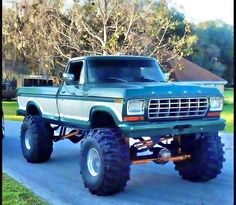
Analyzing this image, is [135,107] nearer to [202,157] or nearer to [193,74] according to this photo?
[202,157]

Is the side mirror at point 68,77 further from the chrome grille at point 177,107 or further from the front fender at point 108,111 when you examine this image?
the chrome grille at point 177,107

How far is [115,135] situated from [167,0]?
672 inches

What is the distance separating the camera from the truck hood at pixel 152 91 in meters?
5.66

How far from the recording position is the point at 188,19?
21484 mm

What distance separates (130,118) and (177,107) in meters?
0.78

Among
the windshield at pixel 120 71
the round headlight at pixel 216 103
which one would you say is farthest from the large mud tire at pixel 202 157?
the windshield at pixel 120 71

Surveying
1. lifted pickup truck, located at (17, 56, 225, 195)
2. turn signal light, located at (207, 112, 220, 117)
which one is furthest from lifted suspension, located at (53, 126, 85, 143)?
turn signal light, located at (207, 112, 220, 117)

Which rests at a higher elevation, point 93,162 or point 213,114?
point 213,114

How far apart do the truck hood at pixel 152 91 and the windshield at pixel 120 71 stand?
0.48 meters

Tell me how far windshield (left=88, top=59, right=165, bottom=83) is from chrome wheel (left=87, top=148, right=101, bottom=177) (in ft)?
4.27

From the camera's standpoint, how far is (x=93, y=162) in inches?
240

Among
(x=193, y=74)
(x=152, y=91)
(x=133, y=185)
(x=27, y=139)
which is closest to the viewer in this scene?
(x=152, y=91)

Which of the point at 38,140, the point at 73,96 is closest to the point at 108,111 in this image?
the point at 73,96

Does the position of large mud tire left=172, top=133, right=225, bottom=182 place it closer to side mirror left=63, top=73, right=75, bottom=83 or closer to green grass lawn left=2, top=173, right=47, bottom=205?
side mirror left=63, top=73, right=75, bottom=83
